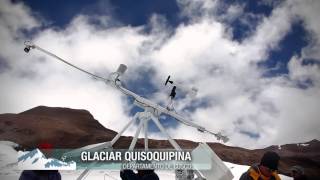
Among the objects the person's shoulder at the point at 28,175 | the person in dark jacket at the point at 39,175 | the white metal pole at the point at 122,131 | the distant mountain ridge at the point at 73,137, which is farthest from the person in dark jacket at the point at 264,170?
the distant mountain ridge at the point at 73,137

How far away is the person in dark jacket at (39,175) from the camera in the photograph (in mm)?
6331

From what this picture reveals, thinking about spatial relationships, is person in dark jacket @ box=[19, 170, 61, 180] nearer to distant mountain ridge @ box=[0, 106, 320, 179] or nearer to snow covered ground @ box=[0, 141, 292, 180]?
snow covered ground @ box=[0, 141, 292, 180]

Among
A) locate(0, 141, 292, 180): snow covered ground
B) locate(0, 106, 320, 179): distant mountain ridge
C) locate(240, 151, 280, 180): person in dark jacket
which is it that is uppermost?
locate(0, 106, 320, 179): distant mountain ridge

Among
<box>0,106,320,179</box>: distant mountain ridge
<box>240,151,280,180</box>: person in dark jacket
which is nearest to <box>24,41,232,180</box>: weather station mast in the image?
<box>240,151,280,180</box>: person in dark jacket

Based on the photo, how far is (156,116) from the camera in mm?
10664

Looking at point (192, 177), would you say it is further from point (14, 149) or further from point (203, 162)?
point (14, 149)

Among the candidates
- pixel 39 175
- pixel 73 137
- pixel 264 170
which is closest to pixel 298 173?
pixel 264 170

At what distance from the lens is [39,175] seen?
6.46 m

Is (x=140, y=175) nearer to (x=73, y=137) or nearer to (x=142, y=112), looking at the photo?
(x=142, y=112)

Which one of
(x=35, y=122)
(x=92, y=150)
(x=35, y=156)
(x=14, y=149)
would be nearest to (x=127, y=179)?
(x=35, y=156)

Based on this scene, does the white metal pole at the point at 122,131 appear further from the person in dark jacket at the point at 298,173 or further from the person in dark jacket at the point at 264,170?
the person in dark jacket at the point at 264,170

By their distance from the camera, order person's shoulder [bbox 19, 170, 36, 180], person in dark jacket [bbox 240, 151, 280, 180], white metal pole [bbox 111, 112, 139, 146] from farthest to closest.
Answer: white metal pole [bbox 111, 112, 139, 146] < person's shoulder [bbox 19, 170, 36, 180] < person in dark jacket [bbox 240, 151, 280, 180]

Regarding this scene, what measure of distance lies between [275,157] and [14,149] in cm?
3266

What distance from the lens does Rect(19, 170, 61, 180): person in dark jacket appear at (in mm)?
6331
